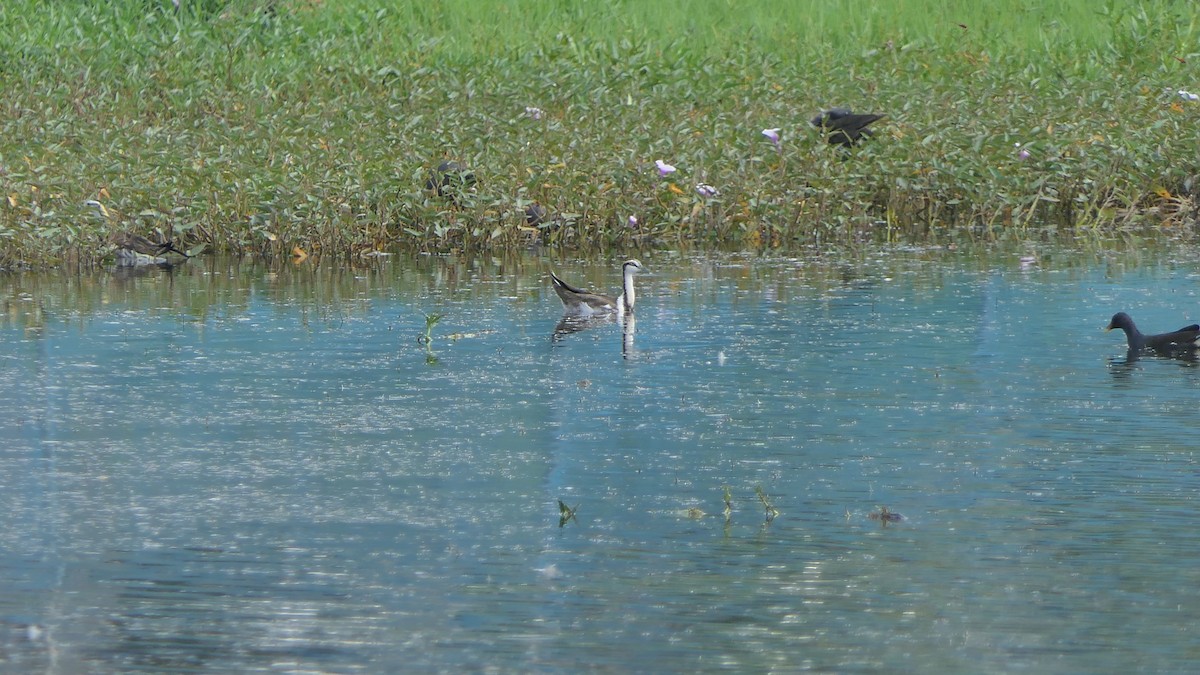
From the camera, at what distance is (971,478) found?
23.3 feet

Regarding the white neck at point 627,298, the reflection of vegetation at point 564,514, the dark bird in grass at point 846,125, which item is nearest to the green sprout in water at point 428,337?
the white neck at point 627,298

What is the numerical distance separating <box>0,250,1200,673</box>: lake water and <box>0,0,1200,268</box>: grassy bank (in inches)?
98.8

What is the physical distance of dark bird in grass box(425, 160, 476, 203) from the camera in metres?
14.7

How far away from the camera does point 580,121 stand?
54.8ft

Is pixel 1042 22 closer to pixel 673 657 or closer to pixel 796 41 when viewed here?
pixel 796 41

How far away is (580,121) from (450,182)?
2.24 meters

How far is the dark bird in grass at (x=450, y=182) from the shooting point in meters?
14.7

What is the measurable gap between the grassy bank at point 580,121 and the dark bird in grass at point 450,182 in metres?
0.10

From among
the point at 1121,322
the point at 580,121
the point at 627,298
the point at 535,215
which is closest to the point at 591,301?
the point at 627,298

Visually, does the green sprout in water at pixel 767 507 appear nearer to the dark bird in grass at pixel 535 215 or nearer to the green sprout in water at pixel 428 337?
the green sprout in water at pixel 428 337

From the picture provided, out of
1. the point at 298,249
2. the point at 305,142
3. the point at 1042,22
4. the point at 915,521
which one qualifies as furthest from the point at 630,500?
the point at 1042,22

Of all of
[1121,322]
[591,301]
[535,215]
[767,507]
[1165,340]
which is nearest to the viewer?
[767,507]

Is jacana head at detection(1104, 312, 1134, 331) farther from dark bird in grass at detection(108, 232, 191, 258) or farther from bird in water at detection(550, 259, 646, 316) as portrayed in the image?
dark bird in grass at detection(108, 232, 191, 258)

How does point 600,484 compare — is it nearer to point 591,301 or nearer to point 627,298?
point 591,301
